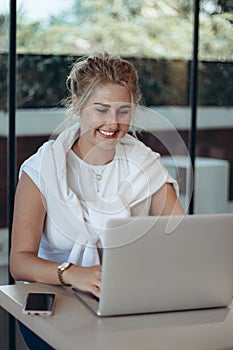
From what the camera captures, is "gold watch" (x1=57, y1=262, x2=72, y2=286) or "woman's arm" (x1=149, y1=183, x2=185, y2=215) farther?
"woman's arm" (x1=149, y1=183, x2=185, y2=215)

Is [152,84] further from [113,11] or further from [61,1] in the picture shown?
[61,1]

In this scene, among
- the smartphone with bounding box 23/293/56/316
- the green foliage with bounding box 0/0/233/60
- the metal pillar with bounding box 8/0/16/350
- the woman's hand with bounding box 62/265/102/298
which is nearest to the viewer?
the smartphone with bounding box 23/293/56/316

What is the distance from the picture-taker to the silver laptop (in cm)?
170

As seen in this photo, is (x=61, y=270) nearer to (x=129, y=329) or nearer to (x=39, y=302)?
(x=39, y=302)

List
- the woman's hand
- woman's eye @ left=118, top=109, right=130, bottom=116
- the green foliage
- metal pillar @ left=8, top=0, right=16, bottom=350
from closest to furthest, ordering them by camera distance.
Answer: the woman's hand → woman's eye @ left=118, top=109, right=130, bottom=116 → metal pillar @ left=8, top=0, right=16, bottom=350 → the green foliage

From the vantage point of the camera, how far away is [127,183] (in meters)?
2.32

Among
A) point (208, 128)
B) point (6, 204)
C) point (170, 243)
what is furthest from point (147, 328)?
point (208, 128)

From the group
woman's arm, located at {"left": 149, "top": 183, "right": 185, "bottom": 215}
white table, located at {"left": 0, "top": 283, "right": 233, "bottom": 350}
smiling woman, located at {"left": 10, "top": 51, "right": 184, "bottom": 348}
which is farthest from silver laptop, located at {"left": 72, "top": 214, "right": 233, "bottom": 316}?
woman's arm, located at {"left": 149, "top": 183, "right": 185, "bottom": 215}

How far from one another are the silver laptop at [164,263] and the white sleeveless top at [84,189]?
407 mm

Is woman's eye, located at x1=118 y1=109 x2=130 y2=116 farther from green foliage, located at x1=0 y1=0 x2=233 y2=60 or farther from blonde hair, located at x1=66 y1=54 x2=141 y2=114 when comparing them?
green foliage, located at x1=0 y1=0 x2=233 y2=60

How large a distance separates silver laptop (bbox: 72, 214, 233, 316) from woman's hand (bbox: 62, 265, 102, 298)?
0.05m

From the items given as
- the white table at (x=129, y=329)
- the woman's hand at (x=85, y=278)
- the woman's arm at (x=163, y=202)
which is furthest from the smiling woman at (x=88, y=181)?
the white table at (x=129, y=329)

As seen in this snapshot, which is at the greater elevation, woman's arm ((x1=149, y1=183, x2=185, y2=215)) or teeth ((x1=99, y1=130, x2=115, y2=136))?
teeth ((x1=99, y1=130, x2=115, y2=136))

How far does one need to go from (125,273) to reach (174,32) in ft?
7.68
